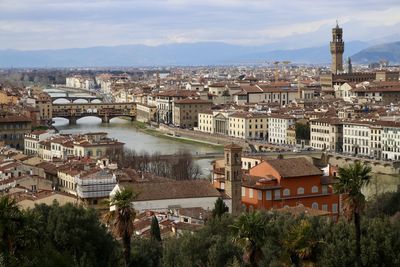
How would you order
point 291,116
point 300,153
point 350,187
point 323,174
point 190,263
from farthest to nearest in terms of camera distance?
point 291,116, point 300,153, point 323,174, point 190,263, point 350,187

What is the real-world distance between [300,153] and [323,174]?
53.4ft

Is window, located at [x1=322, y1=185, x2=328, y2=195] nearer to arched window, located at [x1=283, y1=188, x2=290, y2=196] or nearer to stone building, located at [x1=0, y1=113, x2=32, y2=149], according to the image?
arched window, located at [x1=283, y1=188, x2=290, y2=196]

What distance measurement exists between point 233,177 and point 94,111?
42266 millimetres

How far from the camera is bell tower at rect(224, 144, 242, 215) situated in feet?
63.8

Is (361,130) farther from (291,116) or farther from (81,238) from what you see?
(81,238)

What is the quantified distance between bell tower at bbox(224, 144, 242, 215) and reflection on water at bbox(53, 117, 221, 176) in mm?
9983

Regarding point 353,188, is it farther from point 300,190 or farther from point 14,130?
point 14,130

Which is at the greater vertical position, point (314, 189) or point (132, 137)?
point (314, 189)

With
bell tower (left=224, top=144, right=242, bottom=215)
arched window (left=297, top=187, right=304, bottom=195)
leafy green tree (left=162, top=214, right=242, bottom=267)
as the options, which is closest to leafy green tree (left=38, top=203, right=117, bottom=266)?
leafy green tree (left=162, top=214, right=242, bottom=267)

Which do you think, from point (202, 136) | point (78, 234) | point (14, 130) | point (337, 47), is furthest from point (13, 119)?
point (337, 47)

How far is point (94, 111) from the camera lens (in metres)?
61.1

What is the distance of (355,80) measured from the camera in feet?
229

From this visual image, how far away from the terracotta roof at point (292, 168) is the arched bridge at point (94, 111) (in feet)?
128

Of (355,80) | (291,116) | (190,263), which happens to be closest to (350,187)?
(190,263)
